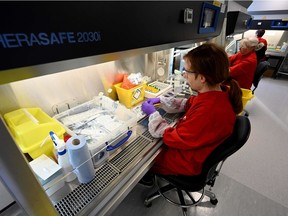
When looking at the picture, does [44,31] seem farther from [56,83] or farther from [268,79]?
[268,79]

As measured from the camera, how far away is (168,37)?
0.68 meters

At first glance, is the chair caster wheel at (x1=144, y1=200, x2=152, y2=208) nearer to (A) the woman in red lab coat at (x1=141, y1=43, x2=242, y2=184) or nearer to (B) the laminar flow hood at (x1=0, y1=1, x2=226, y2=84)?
(A) the woman in red lab coat at (x1=141, y1=43, x2=242, y2=184)

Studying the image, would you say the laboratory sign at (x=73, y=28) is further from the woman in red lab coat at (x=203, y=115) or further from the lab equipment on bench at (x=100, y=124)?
the lab equipment on bench at (x=100, y=124)

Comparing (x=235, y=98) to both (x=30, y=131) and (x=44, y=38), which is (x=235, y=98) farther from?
(x=30, y=131)

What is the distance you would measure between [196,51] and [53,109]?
1.02 metres

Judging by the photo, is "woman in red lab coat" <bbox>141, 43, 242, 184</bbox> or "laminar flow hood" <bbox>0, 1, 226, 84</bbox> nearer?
"laminar flow hood" <bbox>0, 1, 226, 84</bbox>

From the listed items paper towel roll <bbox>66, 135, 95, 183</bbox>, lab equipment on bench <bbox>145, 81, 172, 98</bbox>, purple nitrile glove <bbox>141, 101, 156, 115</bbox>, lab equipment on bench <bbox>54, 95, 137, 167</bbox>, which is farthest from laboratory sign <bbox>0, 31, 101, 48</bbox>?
lab equipment on bench <bbox>145, 81, 172, 98</bbox>

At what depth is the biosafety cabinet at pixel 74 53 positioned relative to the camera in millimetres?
319

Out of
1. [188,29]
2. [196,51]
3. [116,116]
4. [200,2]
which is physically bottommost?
[116,116]

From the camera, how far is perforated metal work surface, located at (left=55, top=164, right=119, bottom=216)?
0.65 metres

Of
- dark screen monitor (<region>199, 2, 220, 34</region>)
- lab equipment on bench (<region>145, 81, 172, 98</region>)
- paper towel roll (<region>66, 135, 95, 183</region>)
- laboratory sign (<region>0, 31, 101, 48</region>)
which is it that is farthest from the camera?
lab equipment on bench (<region>145, 81, 172, 98</region>)

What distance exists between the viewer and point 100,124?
1.01 m

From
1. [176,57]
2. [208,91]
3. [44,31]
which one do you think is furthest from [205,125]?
[176,57]

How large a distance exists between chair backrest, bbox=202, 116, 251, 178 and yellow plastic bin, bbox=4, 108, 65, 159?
91cm
